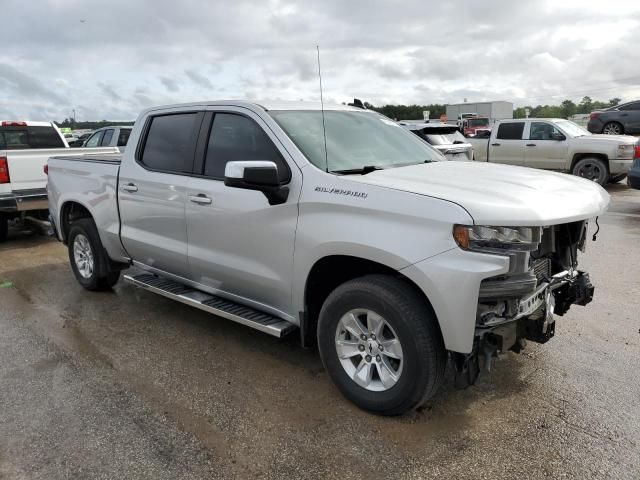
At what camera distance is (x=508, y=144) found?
1484cm

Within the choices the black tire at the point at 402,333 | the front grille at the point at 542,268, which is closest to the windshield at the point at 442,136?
the front grille at the point at 542,268

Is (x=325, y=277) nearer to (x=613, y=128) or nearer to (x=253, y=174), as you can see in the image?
(x=253, y=174)

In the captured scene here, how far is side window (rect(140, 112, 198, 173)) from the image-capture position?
4426mm

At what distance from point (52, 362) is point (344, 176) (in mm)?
2673

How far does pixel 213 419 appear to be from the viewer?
330cm

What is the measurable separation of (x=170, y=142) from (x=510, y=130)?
12346 millimetres

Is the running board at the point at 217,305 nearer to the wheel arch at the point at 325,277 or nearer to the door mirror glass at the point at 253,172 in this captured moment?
the wheel arch at the point at 325,277

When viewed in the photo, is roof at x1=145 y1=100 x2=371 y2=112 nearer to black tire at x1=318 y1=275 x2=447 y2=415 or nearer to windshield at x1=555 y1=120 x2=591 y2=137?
black tire at x1=318 y1=275 x2=447 y2=415

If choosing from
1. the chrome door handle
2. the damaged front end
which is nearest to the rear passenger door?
the damaged front end

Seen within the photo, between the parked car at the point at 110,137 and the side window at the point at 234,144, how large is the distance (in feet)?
27.7

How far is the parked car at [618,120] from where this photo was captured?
58.3ft

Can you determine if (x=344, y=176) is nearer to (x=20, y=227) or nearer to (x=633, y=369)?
(x=633, y=369)

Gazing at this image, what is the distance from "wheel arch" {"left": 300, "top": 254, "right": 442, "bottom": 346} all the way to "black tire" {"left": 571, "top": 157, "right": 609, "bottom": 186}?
1128 cm

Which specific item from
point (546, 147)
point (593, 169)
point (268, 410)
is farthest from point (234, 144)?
point (546, 147)
